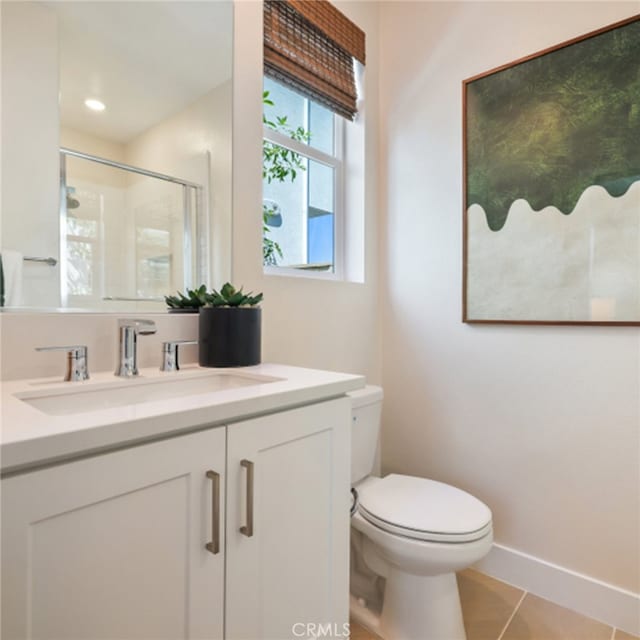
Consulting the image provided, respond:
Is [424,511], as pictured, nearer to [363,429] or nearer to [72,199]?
[363,429]

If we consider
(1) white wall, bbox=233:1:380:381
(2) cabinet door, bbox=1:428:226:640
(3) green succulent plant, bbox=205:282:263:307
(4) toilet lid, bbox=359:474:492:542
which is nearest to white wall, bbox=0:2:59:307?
(3) green succulent plant, bbox=205:282:263:307

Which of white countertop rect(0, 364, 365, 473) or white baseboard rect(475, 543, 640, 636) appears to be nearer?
white countertop rect(0, 364, 365, 473)

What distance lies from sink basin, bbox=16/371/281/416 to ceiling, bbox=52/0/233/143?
70 cm

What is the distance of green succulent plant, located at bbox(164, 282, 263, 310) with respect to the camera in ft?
3.87

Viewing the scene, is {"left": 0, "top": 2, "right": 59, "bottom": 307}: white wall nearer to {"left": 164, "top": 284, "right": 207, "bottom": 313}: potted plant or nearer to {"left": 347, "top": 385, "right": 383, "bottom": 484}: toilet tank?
{"left": 164, "top": 284, "right": 207, "bottom": 313}: potted plant

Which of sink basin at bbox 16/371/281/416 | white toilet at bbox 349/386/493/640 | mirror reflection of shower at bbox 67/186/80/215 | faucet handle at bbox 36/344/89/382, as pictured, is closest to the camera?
sink basin at bbox 16/371/281/416

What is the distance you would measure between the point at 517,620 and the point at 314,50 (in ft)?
7.48

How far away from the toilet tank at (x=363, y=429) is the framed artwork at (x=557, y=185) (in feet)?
1.86

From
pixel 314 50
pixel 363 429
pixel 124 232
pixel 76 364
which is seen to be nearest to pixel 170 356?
pixel 76 364

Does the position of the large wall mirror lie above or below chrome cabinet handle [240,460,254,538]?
above

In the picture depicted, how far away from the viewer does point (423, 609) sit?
1.26 m

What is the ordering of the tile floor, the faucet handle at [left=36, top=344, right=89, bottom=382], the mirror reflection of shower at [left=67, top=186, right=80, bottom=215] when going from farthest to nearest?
the tile floor
the mirror reflection of shower at [left=67, top=186, right=80, bottom=215]
the faucet handle at [left=36, top=344, right=89, bottom=382]

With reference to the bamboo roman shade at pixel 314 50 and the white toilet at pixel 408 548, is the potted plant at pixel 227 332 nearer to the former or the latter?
the white toilet at pixel 408 548

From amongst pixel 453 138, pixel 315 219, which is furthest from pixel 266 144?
pixel 453 138
